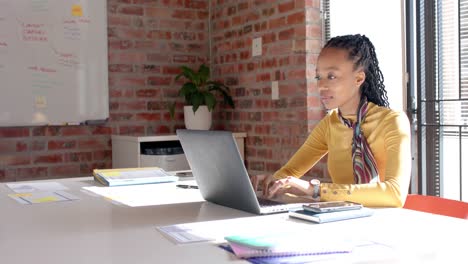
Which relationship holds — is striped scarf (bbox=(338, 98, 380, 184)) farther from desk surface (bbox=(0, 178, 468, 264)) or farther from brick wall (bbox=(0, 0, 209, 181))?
brick wall (bbox=(0, 0, 209, 181))

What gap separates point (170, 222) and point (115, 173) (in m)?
0.98

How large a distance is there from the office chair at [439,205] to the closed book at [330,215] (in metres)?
0.35

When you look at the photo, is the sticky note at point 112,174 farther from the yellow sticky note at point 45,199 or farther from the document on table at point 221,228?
the document on table at point 221,228

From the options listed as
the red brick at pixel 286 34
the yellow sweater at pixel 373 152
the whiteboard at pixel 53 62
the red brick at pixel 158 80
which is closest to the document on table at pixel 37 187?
the yellow sweater at pixel 373 152

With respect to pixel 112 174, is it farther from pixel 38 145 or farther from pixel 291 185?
pixel 38 145

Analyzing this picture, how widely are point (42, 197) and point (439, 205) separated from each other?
1.35 metres

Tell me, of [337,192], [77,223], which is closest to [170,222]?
[77,223]

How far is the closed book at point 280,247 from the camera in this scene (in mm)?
1149

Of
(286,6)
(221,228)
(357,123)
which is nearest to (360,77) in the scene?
(357,123)

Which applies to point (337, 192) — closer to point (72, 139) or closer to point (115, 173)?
point (115, 173)

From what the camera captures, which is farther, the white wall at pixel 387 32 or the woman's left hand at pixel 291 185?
the white wall at pixel 387 32

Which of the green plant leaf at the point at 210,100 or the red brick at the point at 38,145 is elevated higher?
the green plant leaf at the point at 210,100

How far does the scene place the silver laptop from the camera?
1624 mm

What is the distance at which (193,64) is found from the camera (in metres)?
4.70
